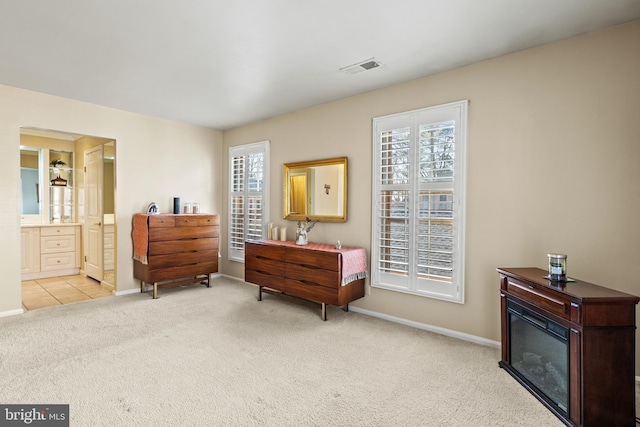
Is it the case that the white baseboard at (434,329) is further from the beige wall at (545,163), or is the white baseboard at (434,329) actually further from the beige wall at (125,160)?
the beige wall at (125,160)

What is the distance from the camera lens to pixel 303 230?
4.15m

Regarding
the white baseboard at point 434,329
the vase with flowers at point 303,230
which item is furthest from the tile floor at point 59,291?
the white baseboard at point 434,329

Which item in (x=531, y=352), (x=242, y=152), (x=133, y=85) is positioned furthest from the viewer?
(x=242, y=152)

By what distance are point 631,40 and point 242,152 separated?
15.4 ft

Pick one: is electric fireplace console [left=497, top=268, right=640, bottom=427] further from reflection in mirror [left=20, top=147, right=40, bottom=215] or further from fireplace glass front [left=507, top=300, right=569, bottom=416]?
reflection in mirror [left=20, top=147, right=40, bottom=215]

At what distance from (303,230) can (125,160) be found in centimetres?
277

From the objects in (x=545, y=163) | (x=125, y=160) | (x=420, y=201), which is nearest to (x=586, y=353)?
(x=545, y=163)

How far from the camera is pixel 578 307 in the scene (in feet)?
6.04

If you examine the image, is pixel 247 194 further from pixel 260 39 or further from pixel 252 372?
pixel 252 372

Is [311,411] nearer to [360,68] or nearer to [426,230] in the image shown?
[426,230]

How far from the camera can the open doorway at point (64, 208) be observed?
509 cm

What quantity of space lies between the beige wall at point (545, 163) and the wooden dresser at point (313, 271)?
1.56 feet

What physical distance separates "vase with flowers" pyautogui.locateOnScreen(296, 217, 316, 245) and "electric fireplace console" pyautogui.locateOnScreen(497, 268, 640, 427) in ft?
8.29

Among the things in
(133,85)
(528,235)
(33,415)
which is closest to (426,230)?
(528,235)
